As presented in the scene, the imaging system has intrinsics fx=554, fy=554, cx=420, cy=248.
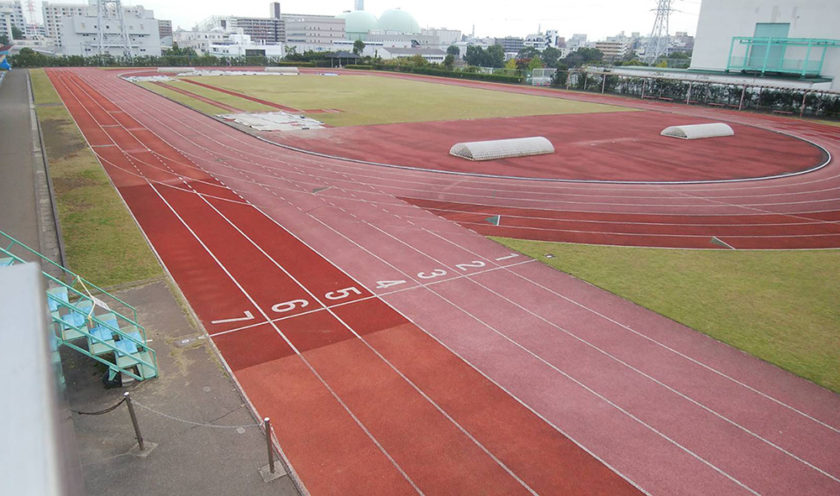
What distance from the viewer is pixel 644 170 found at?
28.3 meters

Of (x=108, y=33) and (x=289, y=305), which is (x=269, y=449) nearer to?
(x=289, y=305)

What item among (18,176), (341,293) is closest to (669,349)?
(341,293)

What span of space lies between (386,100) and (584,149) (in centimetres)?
2691

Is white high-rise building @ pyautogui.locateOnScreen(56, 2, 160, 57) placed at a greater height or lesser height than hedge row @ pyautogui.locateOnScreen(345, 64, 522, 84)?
greater

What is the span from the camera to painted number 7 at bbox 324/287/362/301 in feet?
44.8

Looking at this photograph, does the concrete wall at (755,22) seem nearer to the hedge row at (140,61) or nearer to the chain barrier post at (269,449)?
the chain barrier post at (269,449)

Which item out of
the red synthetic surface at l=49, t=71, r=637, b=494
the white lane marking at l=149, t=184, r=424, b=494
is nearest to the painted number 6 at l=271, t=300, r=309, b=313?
the red synthetic surface at l=49, t=71, r=637, b=494

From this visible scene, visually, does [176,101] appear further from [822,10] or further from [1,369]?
[822,10]

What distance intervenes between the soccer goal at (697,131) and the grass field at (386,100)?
14408 millimetres

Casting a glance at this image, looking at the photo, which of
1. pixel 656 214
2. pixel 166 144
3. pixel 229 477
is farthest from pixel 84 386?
pixel 166 144

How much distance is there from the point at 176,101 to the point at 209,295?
4179 cm

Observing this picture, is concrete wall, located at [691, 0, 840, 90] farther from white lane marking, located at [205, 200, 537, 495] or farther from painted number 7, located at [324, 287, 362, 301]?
white lane marking, located at [205, 200, 537, 495]

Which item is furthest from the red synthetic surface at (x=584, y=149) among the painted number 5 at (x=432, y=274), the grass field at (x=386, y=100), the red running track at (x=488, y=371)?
the painted number 5 at (x=432, y=274)

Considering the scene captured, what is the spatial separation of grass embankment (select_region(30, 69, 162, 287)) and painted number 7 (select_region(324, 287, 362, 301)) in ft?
15.7
